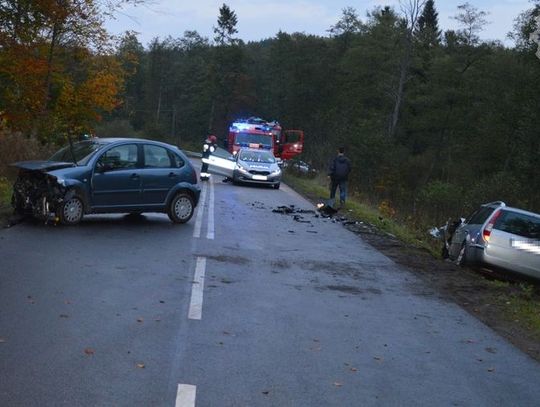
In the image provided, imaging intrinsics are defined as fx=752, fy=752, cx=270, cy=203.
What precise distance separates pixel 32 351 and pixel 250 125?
38.0 metres

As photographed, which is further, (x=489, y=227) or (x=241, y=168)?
(x=241, y=168)

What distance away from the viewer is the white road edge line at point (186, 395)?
5.18 metres

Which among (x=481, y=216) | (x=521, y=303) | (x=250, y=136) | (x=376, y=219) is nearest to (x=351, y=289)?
(x=521, y=303)

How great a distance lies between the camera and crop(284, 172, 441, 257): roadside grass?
18734 millimetres

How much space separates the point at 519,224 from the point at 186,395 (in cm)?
992

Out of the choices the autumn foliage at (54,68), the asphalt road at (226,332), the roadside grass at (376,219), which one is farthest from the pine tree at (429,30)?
the asphalt road at (226,332)

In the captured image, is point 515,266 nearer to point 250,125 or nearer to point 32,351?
point 32,351

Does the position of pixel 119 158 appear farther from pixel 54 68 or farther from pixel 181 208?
pixel 54 68

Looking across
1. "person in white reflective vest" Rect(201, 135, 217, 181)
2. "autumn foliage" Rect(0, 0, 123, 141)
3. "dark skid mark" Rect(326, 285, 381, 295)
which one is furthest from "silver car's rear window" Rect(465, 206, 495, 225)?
"person in white reflective vest" Rect(201, 135, 217, 181)

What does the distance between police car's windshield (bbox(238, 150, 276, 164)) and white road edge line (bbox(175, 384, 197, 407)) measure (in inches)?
1019

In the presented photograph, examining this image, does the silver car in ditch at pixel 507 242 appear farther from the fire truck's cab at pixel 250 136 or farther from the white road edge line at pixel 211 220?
the fire truck's cab at pixel 250 136

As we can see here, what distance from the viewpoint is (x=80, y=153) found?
572 inches

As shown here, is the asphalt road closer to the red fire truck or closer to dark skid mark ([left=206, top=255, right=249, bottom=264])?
dark skid mark ([left=206, top=255, right=249, bottom=264])

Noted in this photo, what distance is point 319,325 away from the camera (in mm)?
8016
